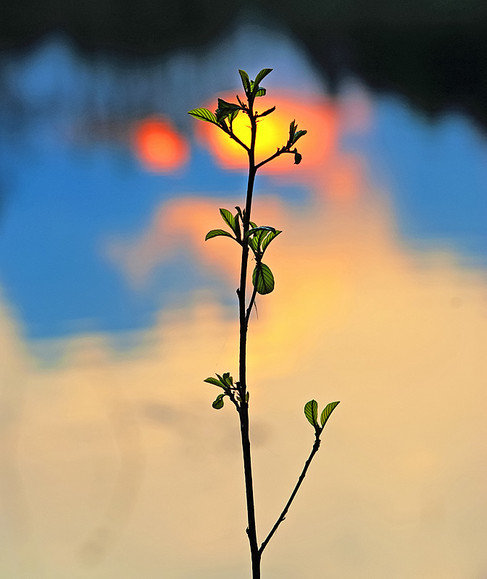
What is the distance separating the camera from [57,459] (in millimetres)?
952

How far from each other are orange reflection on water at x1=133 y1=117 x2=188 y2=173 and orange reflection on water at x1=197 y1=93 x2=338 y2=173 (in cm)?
4

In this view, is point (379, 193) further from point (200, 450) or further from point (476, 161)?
point (200, 450)

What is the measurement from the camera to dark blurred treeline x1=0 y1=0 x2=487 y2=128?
108 centimetres

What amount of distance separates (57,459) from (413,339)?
0.47m

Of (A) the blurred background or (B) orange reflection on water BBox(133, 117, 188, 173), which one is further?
(B) orange reflection on water BBox(133, 117, 188, 173)

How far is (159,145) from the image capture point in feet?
3.54

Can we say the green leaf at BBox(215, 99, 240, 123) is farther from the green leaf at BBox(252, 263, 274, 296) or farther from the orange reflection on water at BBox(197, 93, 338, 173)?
the orange reflection on water at BBox(197, 93, 338, 173)

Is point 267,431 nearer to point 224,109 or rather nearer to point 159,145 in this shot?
point 159,145

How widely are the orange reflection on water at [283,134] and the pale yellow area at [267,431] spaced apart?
0.06 metres

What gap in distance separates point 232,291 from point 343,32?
409 millimetres

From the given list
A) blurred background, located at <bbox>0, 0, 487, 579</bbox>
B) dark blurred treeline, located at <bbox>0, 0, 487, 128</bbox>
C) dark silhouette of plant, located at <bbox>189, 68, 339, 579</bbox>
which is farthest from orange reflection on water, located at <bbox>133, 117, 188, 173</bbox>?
dark silhouette of plant, located at <bbox>189, 68, 339, 579</bbox>

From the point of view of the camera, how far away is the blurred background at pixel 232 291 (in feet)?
3.14

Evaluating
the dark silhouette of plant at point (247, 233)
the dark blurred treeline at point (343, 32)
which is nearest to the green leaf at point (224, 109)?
the dark silhouette of plant at point (247, 233)

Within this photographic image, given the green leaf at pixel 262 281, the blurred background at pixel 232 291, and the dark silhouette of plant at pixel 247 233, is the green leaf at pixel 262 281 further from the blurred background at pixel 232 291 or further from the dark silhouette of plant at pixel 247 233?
the blurred background at pixel 232 291
